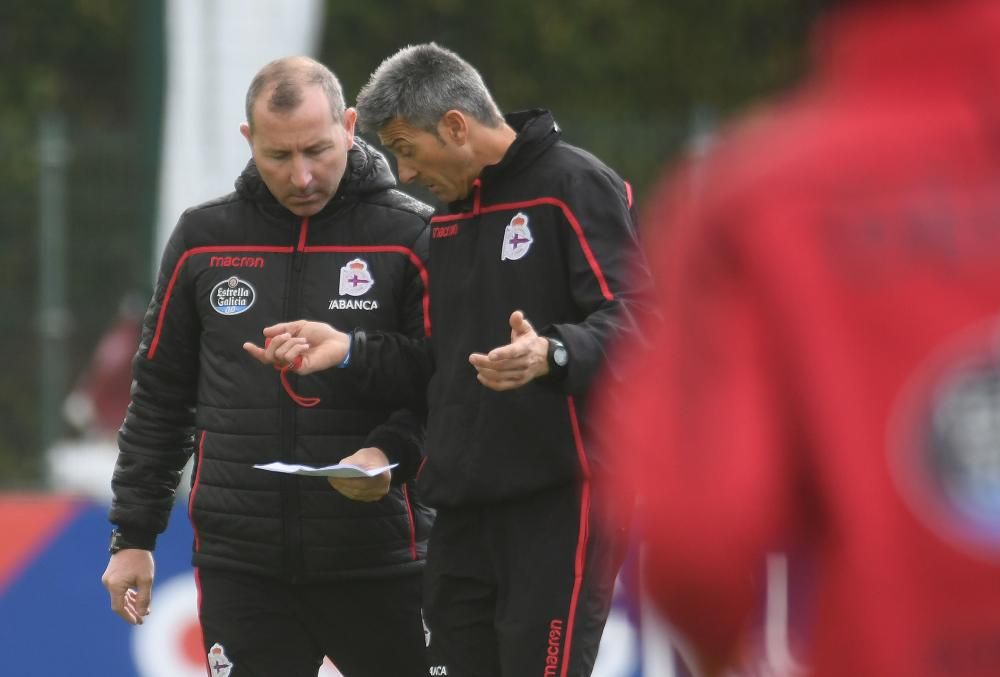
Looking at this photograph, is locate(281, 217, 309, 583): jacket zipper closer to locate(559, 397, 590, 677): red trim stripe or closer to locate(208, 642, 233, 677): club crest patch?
locate(208, 642, 233, 677): club crest patch

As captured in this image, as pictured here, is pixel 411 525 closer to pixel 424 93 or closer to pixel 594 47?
pixel 424 93

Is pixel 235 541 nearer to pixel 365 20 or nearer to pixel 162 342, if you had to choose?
pixel 162 342

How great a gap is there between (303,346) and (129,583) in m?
0.92

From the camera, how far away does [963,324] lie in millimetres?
1403

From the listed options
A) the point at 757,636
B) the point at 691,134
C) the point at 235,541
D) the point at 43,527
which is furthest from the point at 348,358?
the point at 691,134

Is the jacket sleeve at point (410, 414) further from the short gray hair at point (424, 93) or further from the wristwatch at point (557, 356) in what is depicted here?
the wristwatch at point (557, 356)

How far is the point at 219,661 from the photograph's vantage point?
4074 millimetres

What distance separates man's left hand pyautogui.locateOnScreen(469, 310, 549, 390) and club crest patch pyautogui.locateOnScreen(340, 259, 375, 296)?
2.28 ft

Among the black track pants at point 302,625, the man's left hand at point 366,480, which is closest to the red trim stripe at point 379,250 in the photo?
the man's left hand at point 366,480

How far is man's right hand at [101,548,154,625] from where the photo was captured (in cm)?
421

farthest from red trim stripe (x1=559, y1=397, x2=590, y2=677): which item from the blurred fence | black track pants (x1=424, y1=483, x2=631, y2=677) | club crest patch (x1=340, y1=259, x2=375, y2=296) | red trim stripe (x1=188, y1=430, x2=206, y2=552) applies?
the blurred fence

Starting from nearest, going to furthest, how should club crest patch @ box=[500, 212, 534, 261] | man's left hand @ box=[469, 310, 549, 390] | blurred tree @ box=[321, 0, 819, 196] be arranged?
man's left hand @ box=[469, 310, 549, 390] < club crest patch @ box=[500, 212, 534, 261] < blurred tree @ box=[321, 0, 819, 196]

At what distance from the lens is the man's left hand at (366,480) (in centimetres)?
381

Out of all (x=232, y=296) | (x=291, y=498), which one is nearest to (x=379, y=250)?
(x=232, y=296)
